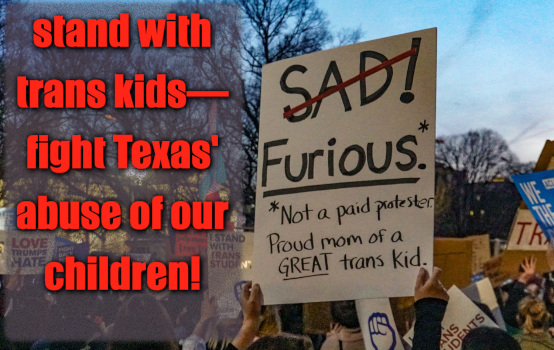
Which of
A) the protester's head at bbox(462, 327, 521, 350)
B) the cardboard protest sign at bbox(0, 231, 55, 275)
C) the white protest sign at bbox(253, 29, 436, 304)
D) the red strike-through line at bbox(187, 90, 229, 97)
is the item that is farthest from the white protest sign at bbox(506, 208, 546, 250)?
the red strike-through line at bbox(187, 90, 229, 97)

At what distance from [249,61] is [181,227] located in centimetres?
368

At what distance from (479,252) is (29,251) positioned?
8301 mm

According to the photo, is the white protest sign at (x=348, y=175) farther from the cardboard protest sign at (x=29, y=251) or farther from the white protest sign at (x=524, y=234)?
the cardboard protest sign at (x=29, y=251)

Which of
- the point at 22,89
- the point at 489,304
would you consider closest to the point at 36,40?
the point at 22,89

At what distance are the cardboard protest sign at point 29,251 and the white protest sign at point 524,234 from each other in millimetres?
8519

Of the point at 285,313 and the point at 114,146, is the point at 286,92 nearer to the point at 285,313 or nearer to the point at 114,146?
the point at 285,313

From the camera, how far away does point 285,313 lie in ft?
22.9

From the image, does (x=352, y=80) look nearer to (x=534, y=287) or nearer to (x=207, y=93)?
(x=534, y=287)

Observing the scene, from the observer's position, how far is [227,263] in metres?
10.2

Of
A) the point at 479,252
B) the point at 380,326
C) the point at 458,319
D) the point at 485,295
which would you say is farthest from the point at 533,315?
the point at 458,319

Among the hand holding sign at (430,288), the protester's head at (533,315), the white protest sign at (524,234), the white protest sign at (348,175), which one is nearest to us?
the hand holding sign at (430,288)

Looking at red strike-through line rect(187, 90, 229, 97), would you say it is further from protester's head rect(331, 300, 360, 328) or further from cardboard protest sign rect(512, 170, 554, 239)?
cardboard protest sign rect(512, 170, 554, 239)

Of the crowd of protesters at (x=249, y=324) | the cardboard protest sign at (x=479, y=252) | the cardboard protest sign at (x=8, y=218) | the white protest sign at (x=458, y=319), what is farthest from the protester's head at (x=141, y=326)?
the cardboard protest sign at (x=8, y=218)

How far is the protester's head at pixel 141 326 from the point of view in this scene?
4.56 meters
